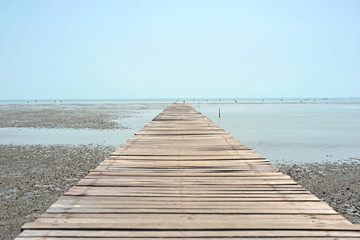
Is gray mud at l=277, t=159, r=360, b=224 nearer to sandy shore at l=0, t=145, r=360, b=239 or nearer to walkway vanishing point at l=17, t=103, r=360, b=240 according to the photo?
sandy shore at l=0, t=145, r=360, b=239

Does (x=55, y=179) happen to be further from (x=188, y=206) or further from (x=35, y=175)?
(x=188, y=206)

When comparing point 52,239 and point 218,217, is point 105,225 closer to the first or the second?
point 52,239

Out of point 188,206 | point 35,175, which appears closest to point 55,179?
point 35,175

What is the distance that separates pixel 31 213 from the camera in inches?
281

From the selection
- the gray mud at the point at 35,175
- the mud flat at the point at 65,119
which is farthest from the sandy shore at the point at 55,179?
the mud flat at the point at 65,119

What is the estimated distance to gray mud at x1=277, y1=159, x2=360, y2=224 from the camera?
7807mm

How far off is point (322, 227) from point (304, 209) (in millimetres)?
464

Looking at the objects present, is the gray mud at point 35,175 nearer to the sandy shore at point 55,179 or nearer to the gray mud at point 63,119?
the sandy shore at point 55,179

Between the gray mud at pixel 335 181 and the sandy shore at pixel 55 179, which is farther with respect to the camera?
the gray mud at pixel 335 181

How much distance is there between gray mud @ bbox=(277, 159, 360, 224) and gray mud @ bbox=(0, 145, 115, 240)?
5.96 metres

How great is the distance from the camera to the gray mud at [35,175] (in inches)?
280

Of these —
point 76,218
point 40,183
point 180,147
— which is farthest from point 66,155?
point 76,218

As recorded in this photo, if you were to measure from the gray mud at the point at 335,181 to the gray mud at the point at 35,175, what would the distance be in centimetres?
596

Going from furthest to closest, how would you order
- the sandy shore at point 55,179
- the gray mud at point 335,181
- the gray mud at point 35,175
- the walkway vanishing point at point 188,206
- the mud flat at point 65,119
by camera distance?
the mud flat at point 65,119, the gray mud at point 335,181, the sandy shore at point 55,179, the gray mud at point 35,175, the walkway vanishing point at point 188,206
